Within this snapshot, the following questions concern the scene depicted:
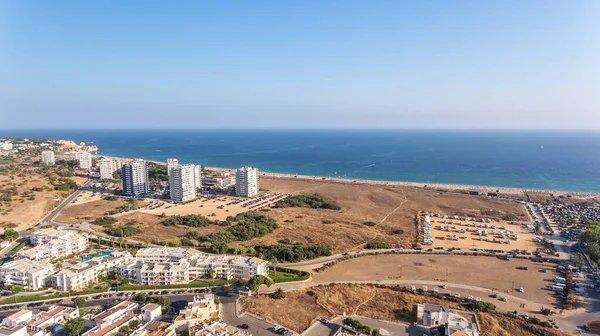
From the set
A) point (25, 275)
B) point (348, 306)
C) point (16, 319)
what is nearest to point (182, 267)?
point (16, 319)

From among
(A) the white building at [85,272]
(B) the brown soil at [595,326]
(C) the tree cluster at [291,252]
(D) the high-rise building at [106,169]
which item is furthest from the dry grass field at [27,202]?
(B) the brown soil at [595,326]

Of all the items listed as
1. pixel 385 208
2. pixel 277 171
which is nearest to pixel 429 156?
pixel 277 171

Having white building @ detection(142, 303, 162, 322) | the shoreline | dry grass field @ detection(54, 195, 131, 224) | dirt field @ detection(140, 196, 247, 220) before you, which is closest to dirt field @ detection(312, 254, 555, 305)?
white building @ detection(142, 303, 162, 322)

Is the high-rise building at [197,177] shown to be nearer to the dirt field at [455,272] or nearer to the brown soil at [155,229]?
the brown soil at [155,229]

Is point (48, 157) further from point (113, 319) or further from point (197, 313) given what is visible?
point (197, 313)

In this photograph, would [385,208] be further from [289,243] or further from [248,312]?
[248,312]
